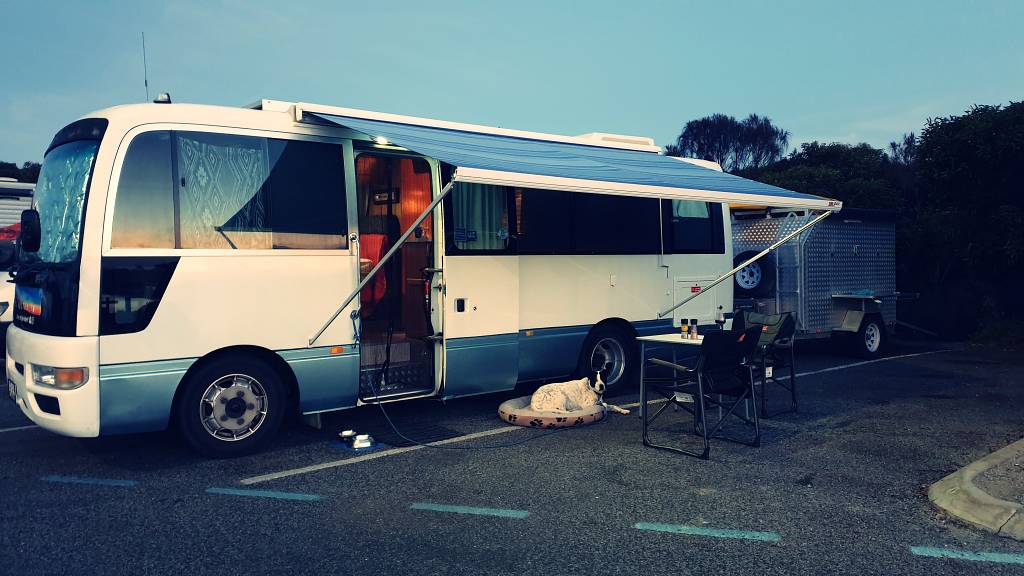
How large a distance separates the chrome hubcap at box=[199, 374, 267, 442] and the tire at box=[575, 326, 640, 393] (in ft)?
12.0

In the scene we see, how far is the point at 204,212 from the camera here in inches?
237

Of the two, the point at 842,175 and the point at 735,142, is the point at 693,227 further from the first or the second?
the point at 735,142

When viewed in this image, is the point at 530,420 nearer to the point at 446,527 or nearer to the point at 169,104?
the point at 446,527

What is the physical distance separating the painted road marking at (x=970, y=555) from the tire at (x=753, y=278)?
7.60 metres

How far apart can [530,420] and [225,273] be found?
9.95 feet

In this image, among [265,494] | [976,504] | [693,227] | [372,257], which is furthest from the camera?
[693,227]

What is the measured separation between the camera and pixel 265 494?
5312 mm

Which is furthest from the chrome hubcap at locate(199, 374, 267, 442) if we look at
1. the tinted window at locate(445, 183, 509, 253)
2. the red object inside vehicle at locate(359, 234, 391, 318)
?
the tinted window at locate(445, 183, 509, 253)

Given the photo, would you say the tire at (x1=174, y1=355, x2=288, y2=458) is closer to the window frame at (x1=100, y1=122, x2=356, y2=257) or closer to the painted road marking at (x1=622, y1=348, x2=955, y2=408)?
the window frame at (x1=100, y1=122, x2=356, y2=257)

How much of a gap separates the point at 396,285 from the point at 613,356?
2.72 meters

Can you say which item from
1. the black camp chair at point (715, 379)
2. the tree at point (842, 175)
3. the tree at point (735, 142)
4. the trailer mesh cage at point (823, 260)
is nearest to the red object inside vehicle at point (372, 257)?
the black camp chair at point (715, 379)

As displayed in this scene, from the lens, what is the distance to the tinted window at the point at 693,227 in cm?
951

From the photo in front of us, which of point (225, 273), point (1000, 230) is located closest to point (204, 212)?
point (225, 273)

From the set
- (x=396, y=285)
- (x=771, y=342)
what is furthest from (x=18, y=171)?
(x=771, y=342)
